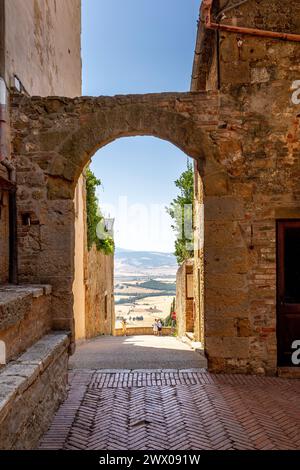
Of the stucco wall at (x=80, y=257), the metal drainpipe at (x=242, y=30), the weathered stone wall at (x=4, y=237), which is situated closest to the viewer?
the weathered stone wall at (x=4, y=237)

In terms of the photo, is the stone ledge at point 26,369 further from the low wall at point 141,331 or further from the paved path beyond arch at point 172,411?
the low wall at point 141,331

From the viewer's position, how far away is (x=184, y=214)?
52.2ft

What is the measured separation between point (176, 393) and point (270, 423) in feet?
3.94

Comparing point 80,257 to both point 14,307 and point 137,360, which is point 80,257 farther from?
point 14,307

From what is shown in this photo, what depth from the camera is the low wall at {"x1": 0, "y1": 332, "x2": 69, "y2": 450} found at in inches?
102

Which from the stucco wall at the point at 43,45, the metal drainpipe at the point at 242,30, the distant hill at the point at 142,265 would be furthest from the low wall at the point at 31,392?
the distant hill at the point at 142,265

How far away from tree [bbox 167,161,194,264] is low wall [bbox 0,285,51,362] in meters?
10.3

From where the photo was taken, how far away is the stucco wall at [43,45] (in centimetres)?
547

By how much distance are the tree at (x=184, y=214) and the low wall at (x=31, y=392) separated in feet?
35.5

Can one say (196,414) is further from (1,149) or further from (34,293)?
(1,149)

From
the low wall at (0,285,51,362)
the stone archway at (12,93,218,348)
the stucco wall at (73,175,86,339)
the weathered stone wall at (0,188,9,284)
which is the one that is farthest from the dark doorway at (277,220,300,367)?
the stucco wall at (73,175,86,339)

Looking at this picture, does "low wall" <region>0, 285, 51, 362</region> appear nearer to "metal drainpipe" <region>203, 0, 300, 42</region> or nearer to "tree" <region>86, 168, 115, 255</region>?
"metal drainpipe" <region>203, 0, 300, 42</region>
